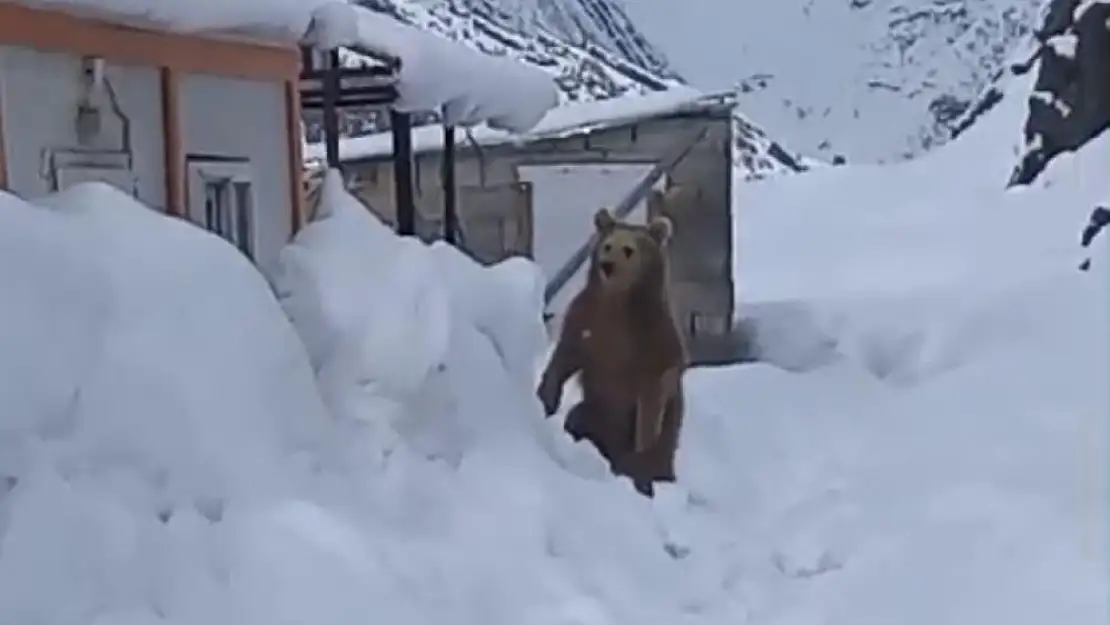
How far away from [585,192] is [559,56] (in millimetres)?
8871

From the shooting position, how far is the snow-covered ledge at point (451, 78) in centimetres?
858

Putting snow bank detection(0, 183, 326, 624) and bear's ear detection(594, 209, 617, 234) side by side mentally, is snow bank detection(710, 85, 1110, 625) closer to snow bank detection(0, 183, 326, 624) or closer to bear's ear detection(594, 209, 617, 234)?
bear's ear detection(594, 209, 617, 234)

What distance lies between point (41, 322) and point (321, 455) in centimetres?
111

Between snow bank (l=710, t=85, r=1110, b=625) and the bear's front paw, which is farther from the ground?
the bear's front paw

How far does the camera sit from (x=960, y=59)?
33.8 m

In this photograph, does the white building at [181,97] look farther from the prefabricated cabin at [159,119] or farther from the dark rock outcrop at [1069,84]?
the dark rock outcrop at [1069,84]

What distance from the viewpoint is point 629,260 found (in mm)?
8391

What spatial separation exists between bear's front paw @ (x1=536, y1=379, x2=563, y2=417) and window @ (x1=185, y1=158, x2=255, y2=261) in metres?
1.48

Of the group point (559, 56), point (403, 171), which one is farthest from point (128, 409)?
point (559, 56)

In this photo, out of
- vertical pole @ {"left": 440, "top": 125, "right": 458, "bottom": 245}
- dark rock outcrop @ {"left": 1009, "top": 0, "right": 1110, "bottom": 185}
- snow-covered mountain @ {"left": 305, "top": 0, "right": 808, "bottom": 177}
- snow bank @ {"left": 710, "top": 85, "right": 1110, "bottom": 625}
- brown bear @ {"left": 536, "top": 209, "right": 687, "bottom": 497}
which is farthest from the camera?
snow-covered mountain @ {"left": 305, "top": 0, "right": 808, "bottom": 177}

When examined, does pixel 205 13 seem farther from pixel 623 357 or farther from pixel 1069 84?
pixel 1069 84

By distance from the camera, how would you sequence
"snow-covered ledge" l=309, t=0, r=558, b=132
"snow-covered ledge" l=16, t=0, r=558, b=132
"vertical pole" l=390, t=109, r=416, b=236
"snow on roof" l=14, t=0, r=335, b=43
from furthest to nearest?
"vertical pole" l=390, t=109, r=416, b=236, "snow-covered ledge" l=309, t=0, r=558, b=132, "snow-covered ledge" l=16, t=0, r=558, b=132, "snow on roof" l=14, t=0, r=335, b=43

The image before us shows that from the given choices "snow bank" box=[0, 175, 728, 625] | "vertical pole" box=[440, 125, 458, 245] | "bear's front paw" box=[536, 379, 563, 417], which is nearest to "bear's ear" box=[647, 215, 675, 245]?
"bear's front paw" box=[536, 379, 563, 417]

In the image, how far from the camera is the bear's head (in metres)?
8.36
